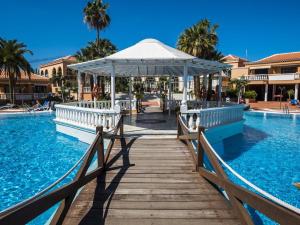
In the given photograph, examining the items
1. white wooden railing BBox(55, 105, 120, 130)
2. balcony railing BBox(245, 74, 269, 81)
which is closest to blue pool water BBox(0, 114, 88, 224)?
white wooden railing BBox(55, 105, 120, 130)

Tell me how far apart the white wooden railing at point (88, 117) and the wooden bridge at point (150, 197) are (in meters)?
3.25

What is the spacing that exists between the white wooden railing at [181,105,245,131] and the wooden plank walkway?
3.09 m

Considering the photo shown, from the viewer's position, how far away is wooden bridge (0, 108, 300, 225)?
106 inches

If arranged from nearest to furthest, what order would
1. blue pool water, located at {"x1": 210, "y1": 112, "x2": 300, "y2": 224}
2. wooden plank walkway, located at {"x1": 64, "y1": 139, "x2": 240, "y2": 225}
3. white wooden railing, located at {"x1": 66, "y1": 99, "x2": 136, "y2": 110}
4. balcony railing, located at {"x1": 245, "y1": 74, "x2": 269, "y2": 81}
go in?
wooden plank walkway, located at {"x1": 64, "y1": 139, "x2": 240, "y2": 225}
blue pool water, located at {"x1": 210, "y1": 112, "x2": 300, "y2": 224}
white wooden railing, located at {"x1": 66, "y1": 99, "x2": 136, "y2": 110}
balcony railing, located at {"x1": 245, "y1": 74, "x2": 269, "y2": 81}

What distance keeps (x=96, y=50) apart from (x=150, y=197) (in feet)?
93.6

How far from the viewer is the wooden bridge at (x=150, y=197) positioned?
2699mm

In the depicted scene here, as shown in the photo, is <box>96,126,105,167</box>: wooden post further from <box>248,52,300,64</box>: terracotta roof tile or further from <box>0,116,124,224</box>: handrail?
<box>248,52,300,64</box>: terracotta roof tile

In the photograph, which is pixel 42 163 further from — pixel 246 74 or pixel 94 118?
pixel 246 74

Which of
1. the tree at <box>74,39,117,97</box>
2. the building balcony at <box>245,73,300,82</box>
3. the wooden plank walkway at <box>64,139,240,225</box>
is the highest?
the tree at <box>74,39,117,97</box>

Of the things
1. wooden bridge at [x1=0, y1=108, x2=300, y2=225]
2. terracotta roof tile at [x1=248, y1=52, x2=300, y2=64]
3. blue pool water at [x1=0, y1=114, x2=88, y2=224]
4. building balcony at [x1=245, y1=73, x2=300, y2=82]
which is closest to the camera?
wooden bridge at [x1=0, y1=108, x2=300, y2=225]

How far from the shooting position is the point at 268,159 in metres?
9.45

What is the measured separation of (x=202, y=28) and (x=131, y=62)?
59.9 feet

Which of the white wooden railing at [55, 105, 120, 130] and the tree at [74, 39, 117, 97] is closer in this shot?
the white wooden railing at [55, 105, 120, 130]

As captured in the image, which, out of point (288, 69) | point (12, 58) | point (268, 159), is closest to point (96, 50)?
point (12, 58)
